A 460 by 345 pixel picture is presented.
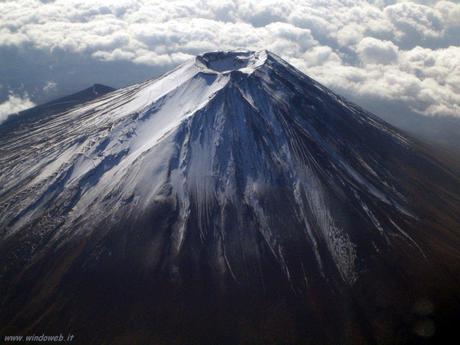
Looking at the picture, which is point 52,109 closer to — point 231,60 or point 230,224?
point 231,60

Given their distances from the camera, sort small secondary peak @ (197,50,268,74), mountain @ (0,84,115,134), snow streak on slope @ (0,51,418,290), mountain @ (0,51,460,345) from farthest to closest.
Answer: mountain @ (0,84,115,134), small secondary peak @ (197,50,268,74), snow streak on slope @ (0,51,418,290), mountain @ (0,51,460,345)

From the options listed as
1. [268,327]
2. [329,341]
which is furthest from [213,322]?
[329,341]

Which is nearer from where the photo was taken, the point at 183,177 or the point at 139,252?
the point at 139,252

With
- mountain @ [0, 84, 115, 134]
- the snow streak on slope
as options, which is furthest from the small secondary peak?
mountain @ [0, 84, 115, 134]

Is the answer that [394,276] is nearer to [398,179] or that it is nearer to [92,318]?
[398,179]

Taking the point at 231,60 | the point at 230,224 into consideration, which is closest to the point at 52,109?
the point at 231,60

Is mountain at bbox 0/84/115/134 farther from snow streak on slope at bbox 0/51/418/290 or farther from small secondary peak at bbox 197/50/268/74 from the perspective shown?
small secondary peak at bbox 197/50/268/74

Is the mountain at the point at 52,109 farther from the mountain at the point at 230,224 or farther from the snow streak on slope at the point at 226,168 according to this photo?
the mountain at the point at 230,224

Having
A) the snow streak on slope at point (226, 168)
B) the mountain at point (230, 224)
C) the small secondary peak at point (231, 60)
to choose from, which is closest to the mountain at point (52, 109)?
the snow streak on slope at point (226, 168)
